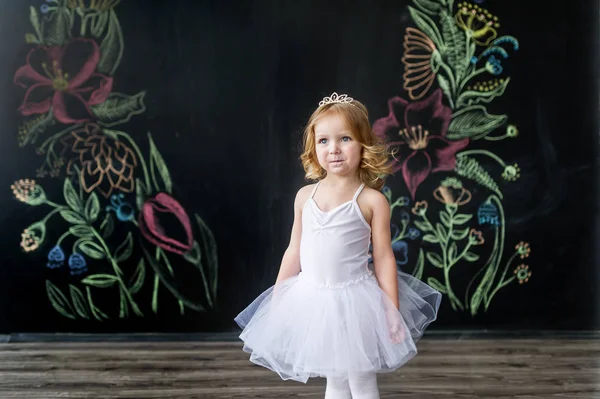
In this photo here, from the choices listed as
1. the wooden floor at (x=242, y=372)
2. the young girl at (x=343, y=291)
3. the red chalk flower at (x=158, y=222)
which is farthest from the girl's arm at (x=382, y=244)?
the red chalk flower at (x=158, y=222)

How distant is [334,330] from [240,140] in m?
1.67

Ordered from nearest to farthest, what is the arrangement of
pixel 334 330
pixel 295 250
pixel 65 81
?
pixel 334 330 < pixel 295 250 < pixel 65 81

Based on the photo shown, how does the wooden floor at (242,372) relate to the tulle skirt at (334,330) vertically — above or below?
below

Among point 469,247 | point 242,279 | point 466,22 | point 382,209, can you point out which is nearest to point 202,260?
point 242,279

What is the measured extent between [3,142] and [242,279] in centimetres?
139

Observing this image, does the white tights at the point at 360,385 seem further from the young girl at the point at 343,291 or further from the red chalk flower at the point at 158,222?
the red chalk flower at the point at 158,222

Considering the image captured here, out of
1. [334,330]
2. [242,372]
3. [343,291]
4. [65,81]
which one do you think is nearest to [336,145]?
[343,291]

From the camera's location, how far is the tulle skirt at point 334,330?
1689 mm

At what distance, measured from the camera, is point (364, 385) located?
1749mm

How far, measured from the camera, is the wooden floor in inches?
95.1

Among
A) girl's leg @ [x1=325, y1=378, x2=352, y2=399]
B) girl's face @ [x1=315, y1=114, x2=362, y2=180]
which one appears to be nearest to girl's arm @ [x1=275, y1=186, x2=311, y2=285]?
girl's face @ [x1=315, y1=114, x2=362, y2=180]

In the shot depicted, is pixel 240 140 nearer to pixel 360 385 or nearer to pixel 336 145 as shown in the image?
pixel 336 145

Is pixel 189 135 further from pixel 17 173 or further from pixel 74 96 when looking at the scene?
pixel 17 173

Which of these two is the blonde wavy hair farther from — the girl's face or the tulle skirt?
the tulle skirt
